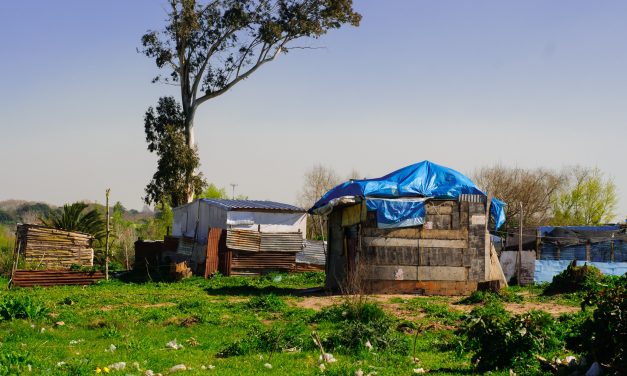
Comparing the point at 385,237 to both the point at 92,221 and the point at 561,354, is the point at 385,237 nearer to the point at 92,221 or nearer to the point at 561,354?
the point at 561,354

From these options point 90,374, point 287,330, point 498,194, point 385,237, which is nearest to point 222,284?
point 385,237

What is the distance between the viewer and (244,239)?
31.5 meters

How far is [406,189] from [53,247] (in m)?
15.0

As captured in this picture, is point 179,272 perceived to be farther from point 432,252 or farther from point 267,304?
point 432,252

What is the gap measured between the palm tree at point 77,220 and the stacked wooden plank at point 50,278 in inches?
249

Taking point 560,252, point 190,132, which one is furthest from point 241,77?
point 560,252

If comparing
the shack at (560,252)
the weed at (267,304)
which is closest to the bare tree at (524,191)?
the shack at (560,252)

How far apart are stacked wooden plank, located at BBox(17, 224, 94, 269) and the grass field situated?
4064 millimetres

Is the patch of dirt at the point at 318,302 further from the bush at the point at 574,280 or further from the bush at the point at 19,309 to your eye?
the bush at the point at 19,309

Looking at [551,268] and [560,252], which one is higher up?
[560,252]

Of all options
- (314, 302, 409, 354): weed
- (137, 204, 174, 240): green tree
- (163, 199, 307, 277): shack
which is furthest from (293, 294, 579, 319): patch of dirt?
(137, 204, 174, 240): green tree

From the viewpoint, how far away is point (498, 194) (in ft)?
186

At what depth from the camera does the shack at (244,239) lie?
101 ft

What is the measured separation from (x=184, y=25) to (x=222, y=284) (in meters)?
16.0
